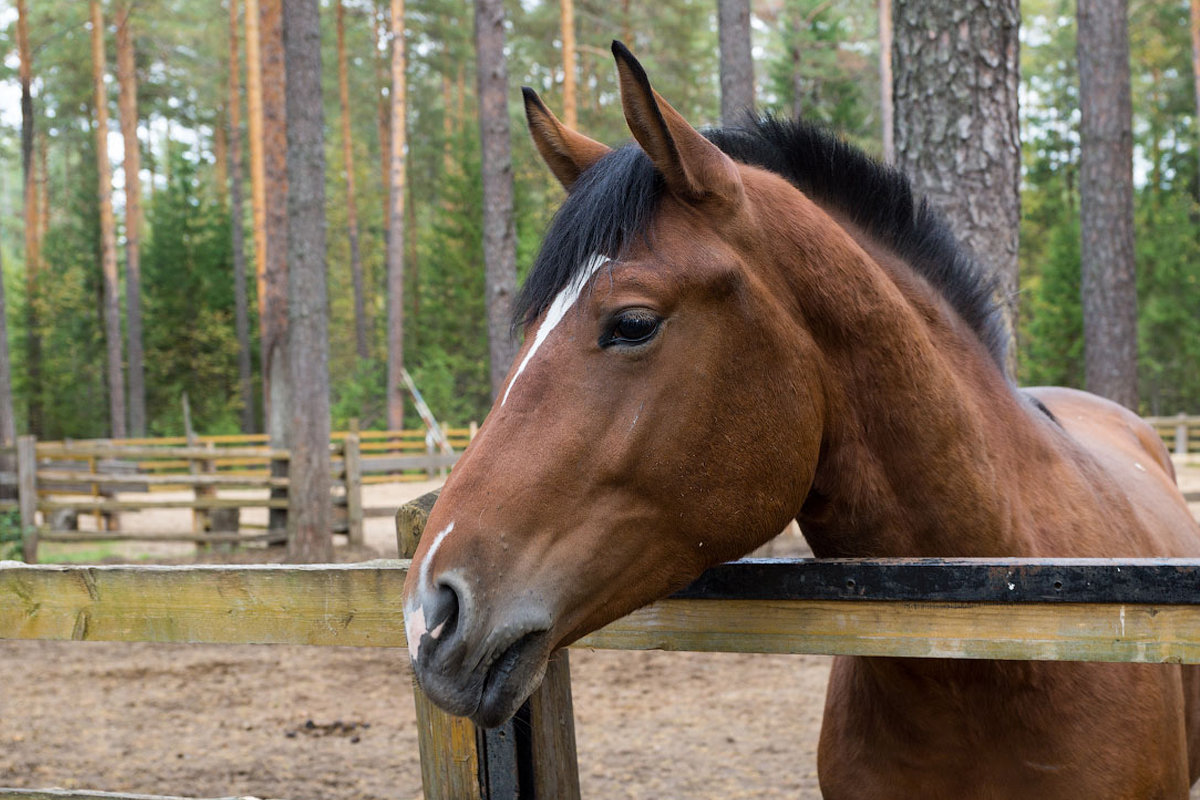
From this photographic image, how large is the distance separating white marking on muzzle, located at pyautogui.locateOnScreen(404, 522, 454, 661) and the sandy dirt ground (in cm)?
402

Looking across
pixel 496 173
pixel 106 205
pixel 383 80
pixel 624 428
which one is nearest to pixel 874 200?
pixel 624 428

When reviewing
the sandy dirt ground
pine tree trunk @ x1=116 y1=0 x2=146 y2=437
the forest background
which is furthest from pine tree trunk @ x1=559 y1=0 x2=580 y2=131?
the sandy dirt ground

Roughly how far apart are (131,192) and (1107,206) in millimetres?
25018

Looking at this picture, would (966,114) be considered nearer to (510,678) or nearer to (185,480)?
(510,678)

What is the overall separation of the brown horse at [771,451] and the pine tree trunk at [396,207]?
24.1 m

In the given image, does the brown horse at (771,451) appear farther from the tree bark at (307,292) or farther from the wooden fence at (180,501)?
the wooden fence at (180,501)

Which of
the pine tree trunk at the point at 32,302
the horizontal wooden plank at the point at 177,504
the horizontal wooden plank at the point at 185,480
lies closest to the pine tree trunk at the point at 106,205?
the pine tree trunk at the point at 32,302

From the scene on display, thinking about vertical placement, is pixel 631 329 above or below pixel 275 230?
below

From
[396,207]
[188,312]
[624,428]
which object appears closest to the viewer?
[624,428]

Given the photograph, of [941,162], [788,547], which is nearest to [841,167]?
[941,162]

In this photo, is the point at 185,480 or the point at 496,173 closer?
the point at 496,173

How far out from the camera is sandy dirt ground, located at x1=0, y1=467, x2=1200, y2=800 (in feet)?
17.9

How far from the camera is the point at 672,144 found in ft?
5.76

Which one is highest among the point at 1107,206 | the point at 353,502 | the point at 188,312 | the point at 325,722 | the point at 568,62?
the point at 568,62
